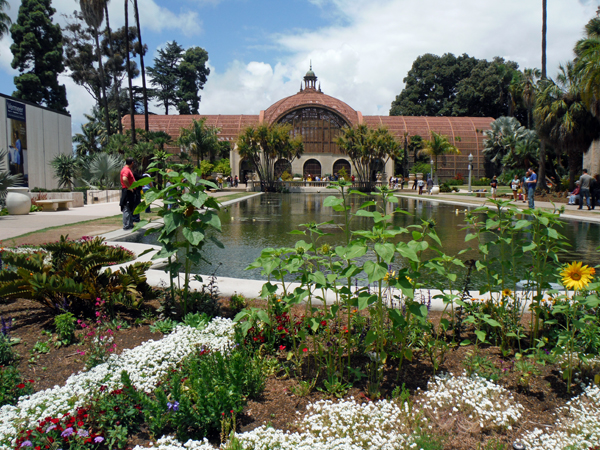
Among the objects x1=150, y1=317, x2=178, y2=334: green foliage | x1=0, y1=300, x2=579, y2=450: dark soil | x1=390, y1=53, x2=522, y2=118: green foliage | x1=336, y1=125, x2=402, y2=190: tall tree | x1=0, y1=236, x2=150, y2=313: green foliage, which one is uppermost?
x1=390, y1=53, x2=522, y2=118: green foliage

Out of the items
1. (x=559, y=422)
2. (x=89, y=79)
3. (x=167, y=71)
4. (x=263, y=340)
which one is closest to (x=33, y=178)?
(x=263, y=340)

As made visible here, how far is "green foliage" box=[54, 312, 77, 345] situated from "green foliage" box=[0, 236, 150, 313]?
27 cm

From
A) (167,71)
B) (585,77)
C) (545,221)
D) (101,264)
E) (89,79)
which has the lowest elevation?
(101,264)

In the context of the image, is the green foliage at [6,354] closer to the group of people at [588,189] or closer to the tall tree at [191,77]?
the group of people at [588,189]

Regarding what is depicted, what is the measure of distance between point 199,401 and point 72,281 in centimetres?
194

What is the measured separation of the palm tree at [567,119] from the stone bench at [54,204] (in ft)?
82.9

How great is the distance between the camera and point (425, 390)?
2930 millimetres

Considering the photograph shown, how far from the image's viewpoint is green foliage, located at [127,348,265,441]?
2.37m

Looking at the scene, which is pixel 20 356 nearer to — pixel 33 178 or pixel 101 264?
pixel 101 264

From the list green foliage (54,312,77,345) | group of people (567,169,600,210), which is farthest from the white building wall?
group of people (567,169,600,210)

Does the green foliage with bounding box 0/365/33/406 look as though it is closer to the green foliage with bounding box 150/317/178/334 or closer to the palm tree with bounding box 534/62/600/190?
the green foliage with bounding box 150/317/178/334

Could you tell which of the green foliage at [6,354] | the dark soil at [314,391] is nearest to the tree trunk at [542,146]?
the dark soil at [314,391]

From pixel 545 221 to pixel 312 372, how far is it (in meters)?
1.95

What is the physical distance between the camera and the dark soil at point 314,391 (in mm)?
2498
